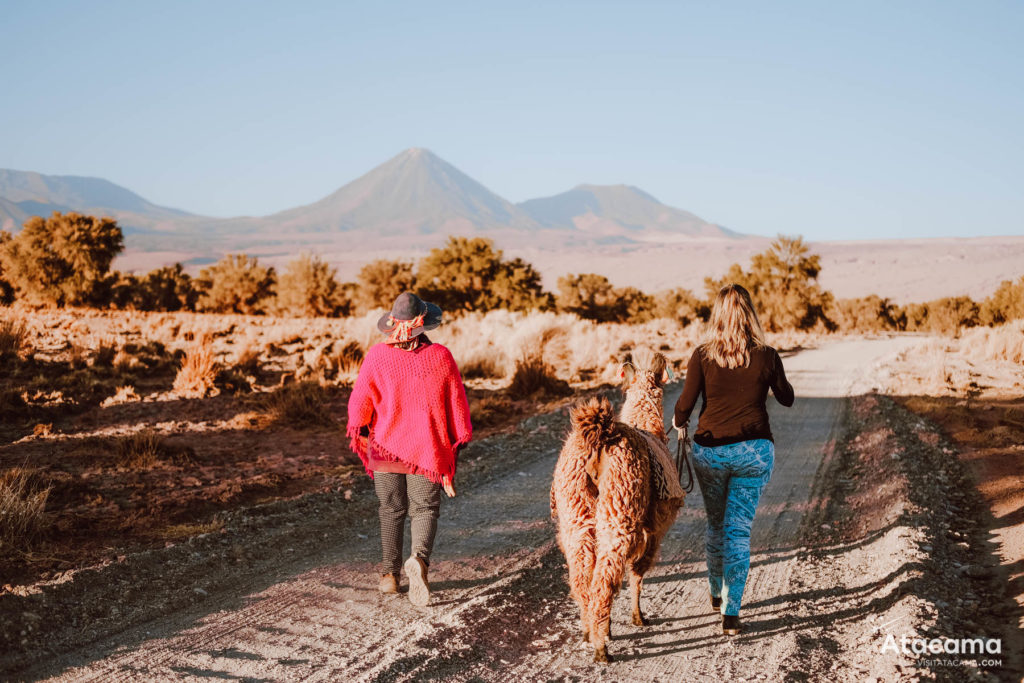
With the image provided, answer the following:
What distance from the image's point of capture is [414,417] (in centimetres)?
501

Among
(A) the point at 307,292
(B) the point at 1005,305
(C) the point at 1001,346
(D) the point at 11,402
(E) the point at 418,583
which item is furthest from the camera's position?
(A) the point at 307,292

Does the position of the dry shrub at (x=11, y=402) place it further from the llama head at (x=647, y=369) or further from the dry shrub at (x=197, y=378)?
the llama head at (x=647, y=369)

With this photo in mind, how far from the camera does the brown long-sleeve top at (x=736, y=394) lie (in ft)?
14.5

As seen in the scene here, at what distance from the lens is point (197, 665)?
13.3 ft

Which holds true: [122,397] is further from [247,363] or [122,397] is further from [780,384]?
[780,384]

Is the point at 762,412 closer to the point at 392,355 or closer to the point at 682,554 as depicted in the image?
the point at 682,554

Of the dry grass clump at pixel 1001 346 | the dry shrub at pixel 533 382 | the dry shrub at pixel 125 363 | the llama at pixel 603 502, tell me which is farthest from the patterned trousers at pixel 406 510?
the dry grass clump at pixel 1001 346

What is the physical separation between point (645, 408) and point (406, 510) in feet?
6.48

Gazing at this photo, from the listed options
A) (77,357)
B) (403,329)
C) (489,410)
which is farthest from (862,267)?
(403,329)

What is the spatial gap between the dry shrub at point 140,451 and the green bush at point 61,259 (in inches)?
1006

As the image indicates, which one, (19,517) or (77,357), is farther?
(77,357)

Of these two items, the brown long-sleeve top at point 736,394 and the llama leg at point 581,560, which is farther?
the brown long-sleeve top at point 736,394

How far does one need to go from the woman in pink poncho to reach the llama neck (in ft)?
3.89

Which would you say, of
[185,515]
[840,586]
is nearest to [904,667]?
[840,586]
